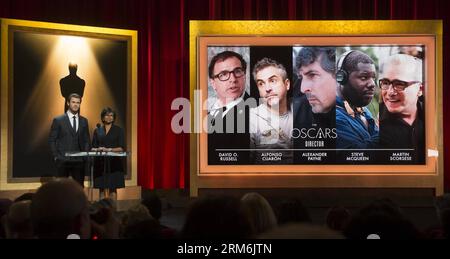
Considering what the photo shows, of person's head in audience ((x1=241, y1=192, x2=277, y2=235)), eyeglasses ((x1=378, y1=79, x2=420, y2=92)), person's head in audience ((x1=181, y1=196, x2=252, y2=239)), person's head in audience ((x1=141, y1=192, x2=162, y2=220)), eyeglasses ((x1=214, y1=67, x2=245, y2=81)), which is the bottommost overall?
person's head in audience ((x1=141, y1=192, x2=162, y2=220))

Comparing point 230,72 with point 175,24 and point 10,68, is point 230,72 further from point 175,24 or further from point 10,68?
point 10,68

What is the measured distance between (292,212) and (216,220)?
3.81ft

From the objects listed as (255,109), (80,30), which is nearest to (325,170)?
(255,109)

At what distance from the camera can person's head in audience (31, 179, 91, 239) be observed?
1752 mm

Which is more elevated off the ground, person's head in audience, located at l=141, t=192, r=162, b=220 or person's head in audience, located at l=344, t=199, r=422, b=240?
person's head in audience, located at l=344, t=199, r=422, b=240

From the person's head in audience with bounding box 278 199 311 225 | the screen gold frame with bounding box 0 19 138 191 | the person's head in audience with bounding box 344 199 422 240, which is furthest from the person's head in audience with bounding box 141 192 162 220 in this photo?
the screen gold frame with bounding box 0 19 138 191

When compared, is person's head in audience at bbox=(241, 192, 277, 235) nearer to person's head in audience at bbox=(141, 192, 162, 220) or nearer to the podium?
person's head in audience at bbox=(141, 192, 162, 220)

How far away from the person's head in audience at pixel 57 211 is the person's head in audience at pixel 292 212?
1.08 m

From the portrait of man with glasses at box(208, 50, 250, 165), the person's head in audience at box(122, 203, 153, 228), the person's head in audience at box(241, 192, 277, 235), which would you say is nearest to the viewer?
the person's head in audience at box(241, 192, 277, 235)

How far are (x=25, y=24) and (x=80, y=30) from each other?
0.67 meters

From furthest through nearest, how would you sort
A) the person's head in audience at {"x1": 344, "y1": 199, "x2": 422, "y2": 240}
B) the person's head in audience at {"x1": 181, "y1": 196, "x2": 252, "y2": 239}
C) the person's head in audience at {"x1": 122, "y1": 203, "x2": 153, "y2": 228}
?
the person's head in audience at {"x1": 122, "y1": 203, "x2": 153, "y2": 228}
the person's head in audience at {"x1": 344, "y1": 199, "x2": 422, "y2": 240}
the person's head in audience at {"x1": 181, "y1": 196, "x2": 252, "y2": 239}

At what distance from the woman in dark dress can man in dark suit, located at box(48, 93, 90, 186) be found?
0.18 meters

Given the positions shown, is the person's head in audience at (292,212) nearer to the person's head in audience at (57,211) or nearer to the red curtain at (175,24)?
the person's head in audience at (57,211)

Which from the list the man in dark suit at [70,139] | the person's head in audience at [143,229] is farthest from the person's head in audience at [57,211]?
the man in dark suit at [70,139]
